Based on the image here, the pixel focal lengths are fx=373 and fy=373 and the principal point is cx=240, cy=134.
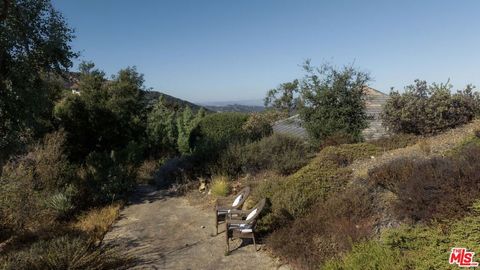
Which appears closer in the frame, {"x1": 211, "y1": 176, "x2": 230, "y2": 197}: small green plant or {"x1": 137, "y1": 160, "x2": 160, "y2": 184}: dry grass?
{"x1": 211, "y1": 176, "x2": 230, "y2": 197}: small green plant

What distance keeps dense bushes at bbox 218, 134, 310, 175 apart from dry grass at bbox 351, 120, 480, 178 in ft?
5.95

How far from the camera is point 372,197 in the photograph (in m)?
6.51

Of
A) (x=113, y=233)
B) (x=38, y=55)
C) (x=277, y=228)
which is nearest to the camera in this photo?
(x=277, y=228)

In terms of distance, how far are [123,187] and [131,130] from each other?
24.0 ft

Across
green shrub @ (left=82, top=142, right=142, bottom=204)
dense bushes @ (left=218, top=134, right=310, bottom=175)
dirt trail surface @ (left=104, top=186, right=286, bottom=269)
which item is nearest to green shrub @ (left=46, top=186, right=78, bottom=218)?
green shrub @ (left=82, top=142, right=142, bottom=204)

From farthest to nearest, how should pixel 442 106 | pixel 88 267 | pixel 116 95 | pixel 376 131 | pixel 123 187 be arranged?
pixel 116 95 → pixel 376 131 → pixel 442 106 → pixel 123 187 → pixel 88 267

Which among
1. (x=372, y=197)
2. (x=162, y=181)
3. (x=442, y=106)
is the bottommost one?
(x=162, y=181)

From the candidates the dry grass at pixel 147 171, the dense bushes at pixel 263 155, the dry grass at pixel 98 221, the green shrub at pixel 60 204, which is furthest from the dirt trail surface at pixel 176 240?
the dry grass at pixel 147 171

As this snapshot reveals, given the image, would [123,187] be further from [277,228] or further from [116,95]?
[116,95]

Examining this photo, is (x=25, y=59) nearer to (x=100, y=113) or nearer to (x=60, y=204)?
(x=60, y=204)

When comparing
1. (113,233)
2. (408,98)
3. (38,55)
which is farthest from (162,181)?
(408,98)

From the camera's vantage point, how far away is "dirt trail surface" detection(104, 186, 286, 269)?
19.1ft

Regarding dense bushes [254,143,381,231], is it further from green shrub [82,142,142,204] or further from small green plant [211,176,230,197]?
green shrub [82,142,142,204]

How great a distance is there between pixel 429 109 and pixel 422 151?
277 cm
